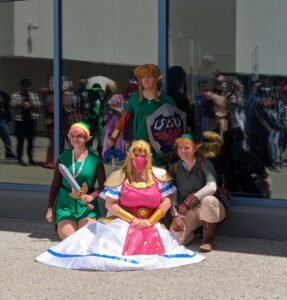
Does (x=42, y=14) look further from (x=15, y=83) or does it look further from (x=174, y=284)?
(x=174, y=284)

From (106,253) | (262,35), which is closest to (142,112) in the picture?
(262,35)

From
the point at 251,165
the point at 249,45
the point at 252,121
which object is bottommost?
the point at 251,165

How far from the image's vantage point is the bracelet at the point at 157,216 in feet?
17.4

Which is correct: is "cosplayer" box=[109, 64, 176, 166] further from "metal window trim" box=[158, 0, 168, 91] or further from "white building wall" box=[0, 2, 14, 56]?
"white building wall" box=[0, 2, 14, 56]

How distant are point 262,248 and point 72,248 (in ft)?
5.38

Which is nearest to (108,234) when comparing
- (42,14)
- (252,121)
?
(252,121)

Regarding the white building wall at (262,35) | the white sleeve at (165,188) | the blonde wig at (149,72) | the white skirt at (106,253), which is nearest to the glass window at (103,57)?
the blonde wig at (149,72)

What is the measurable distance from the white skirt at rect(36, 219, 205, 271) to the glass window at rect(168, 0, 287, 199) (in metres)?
1.23

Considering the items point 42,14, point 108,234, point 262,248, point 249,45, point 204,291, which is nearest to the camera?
point 204,291

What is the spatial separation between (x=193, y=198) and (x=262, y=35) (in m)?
1.69

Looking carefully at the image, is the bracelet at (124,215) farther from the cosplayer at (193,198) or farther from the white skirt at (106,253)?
the cosplayer at (193,198)

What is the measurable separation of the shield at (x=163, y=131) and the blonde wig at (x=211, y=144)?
16.1 inches

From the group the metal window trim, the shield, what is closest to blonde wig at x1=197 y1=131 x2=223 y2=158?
the shield

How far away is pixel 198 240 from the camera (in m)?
5.86
